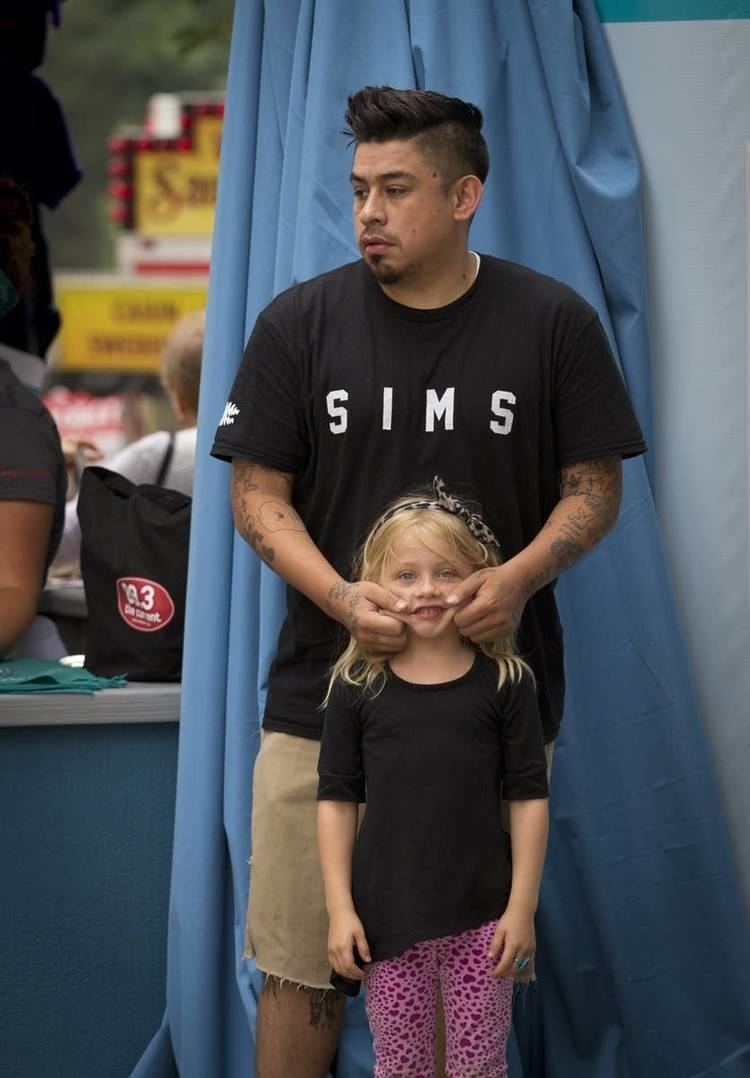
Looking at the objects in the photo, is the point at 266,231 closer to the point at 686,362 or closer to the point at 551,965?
the point at 686,362

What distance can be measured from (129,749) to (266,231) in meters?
1.24

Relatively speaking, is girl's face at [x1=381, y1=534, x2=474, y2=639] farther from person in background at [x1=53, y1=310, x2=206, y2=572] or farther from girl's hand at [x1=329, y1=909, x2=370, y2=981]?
person in background at [x1=53, y1=310, x2=206, y2=572]

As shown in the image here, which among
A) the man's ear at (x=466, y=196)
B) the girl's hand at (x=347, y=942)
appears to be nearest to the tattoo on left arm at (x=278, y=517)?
the man's ear at (x=466, y=196)

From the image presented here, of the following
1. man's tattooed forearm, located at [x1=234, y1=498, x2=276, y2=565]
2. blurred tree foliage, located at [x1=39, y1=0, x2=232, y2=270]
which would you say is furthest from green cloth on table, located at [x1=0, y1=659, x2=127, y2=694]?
blurred tree foliage, located at [x1=39, y1=0, x2=232, y2=270]

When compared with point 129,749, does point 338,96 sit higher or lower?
higher

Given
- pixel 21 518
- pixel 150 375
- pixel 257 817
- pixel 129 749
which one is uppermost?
pixel 150 375

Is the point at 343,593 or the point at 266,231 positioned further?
the point at 266,231

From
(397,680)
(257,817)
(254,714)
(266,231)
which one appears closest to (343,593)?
(397,680)

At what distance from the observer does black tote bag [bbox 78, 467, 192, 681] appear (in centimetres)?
427

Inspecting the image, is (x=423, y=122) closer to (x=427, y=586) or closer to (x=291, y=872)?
(x=427, y=586)

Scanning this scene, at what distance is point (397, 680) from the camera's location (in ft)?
10.1

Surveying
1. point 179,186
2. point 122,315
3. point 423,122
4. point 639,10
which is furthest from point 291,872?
point 179,186

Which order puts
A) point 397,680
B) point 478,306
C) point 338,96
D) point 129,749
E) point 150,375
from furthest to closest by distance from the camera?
point 150,375
point 129,749
point 338,96
point 478,306
point 397,680

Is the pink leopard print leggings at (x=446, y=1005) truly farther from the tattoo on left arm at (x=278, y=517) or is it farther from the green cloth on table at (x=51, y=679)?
the green cloth on table at (x=51, y=679)
